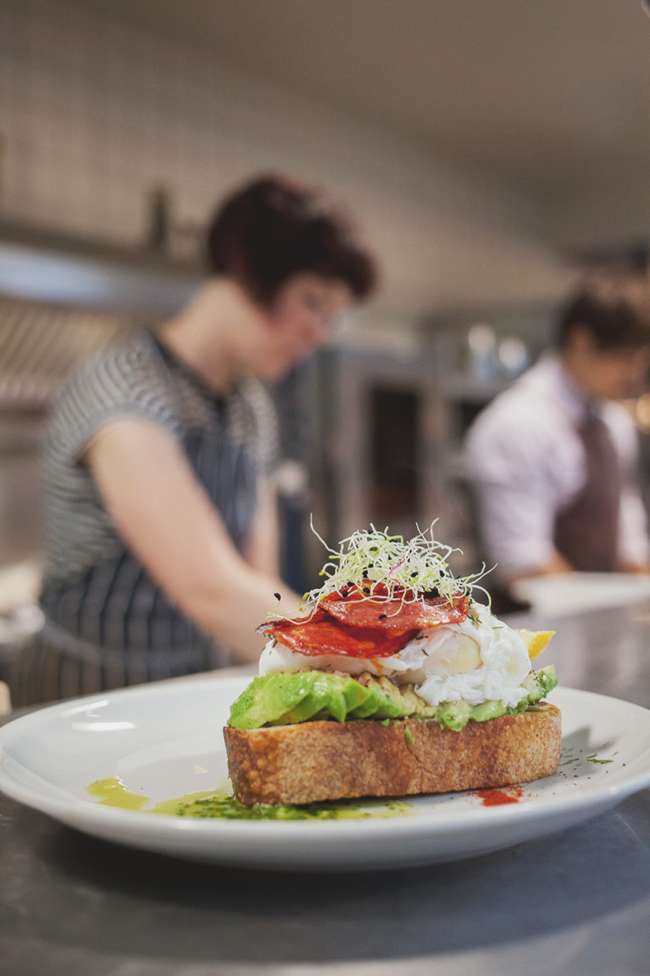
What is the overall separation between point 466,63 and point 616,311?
2.24 meters

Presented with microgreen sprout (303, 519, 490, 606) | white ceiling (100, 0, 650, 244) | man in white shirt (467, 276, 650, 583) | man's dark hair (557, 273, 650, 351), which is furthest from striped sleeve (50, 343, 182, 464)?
white ceiling (100, 0, 650, 244)

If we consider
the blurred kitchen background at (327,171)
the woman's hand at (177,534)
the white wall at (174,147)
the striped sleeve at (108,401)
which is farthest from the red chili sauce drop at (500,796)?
the white wall at (174,147)

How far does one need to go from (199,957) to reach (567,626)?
4.60ft

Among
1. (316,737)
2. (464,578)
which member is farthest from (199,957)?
(464,578)

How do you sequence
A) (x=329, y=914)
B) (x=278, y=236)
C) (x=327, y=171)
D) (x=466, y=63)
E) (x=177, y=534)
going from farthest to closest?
(x=327, y=171) < (x=466, y=63) < (x=278, y=236) < (x=177, y=534) < (x=329, y=914)

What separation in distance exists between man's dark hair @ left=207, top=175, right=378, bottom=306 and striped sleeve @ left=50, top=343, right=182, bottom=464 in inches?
10.9

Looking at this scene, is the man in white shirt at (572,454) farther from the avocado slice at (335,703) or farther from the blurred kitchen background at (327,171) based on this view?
the avocado slice at (335,703)

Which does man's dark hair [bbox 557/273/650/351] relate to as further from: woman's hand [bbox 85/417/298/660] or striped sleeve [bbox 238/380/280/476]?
woman's hand [bbox 85/417/298/660]

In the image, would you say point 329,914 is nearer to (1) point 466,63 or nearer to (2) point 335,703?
(2) point 335,703

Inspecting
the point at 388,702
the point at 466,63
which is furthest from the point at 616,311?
the point at 388,702

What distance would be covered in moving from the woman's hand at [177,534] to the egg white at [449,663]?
0.93 meters

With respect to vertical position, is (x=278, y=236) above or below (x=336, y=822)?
above

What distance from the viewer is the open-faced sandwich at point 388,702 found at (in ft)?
2.56

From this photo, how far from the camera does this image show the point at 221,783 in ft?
2.78
